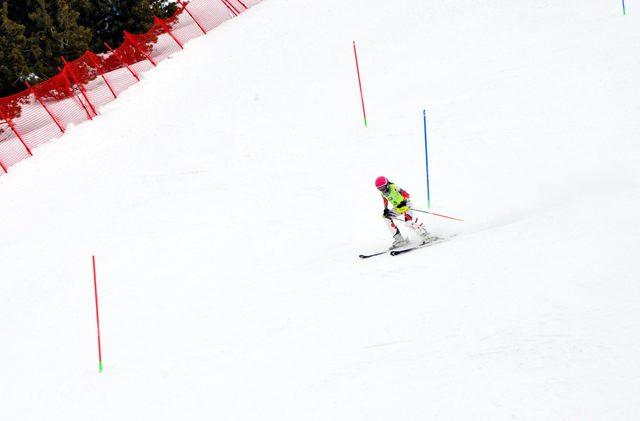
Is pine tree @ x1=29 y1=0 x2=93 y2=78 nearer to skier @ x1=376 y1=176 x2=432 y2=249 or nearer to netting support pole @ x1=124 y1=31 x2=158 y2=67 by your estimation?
netting support pole @ x1=124 y1=31 x2=158 y2=67

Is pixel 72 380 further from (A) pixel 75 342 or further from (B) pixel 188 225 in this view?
(B) pixel 188 225

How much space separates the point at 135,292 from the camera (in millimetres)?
13086

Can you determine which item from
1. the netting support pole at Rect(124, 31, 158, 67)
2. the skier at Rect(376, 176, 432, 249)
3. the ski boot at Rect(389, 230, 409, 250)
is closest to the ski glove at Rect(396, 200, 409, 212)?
the skier at Rect(376, 176, 432, 249)

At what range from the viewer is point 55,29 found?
24906mm

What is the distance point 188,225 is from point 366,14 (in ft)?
42.7

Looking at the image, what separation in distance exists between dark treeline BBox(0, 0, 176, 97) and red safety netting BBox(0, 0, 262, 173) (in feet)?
5.55

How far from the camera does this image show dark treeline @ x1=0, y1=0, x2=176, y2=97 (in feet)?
74.8

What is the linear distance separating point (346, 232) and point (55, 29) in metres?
17.2

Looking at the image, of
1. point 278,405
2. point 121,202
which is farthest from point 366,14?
point 278,405

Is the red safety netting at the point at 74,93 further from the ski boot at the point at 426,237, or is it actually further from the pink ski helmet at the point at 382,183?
the ski boot at the point at 426,237

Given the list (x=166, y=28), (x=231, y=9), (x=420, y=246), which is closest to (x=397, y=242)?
(x=420, y=246)

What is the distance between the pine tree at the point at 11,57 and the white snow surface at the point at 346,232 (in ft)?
10.7

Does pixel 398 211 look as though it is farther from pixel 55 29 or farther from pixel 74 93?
pixel 55 29

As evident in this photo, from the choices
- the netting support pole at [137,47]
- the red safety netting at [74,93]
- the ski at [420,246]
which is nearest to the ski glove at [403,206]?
the ski at [420,246]
